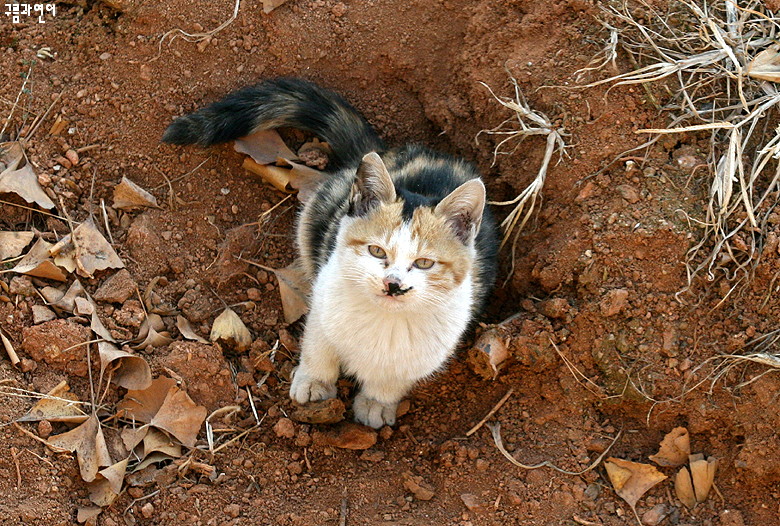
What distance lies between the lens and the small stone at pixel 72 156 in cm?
379

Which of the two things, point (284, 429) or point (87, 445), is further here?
point (284, 429)

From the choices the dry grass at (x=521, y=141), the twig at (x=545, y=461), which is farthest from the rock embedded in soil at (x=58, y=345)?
the dry grass at (x=521, y=141)

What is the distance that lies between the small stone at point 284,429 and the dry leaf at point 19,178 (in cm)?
150

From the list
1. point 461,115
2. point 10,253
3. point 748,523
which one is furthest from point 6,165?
point 748,523

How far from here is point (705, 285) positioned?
3461 millimetres

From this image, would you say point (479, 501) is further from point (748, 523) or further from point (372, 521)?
point (748, 523)

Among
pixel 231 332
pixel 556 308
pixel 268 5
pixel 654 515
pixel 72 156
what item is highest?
pixel 268 5

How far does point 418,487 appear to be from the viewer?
3.36m

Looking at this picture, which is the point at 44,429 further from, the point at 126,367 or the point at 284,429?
the point at 284,429

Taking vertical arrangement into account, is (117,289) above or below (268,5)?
below

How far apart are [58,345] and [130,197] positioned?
903mm

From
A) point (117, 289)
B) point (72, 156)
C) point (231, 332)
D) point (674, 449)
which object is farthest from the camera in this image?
point (72, 156)

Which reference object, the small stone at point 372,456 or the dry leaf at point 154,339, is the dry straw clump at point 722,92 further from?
the dry leaf at point 154,339

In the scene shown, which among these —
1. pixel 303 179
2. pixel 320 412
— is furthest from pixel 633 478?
pixel 303 179
